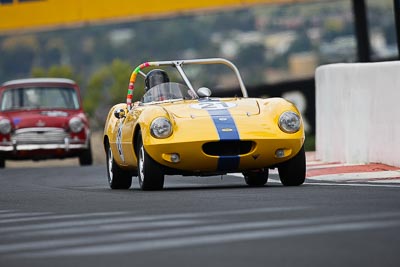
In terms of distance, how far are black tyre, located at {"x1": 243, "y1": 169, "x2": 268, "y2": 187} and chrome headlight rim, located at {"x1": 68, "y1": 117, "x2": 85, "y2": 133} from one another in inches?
412

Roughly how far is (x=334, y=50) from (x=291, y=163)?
99666 millimetres

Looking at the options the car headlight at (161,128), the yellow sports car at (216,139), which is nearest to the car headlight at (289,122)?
the yellow sports car at (216,139)

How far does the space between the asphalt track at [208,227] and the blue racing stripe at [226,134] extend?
1.06 feet

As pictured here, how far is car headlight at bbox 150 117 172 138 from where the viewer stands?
1273cm

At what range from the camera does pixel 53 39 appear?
135m

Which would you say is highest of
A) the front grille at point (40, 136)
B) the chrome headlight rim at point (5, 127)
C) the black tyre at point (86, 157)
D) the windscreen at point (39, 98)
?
the windscreen at point (39, 98)

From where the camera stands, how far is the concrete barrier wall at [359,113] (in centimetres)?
1545

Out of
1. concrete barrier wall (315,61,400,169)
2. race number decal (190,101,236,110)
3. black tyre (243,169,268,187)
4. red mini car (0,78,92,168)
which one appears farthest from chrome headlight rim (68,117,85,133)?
race number decal (190,101,236,110)

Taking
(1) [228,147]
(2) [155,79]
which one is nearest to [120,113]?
(2) [155,79]

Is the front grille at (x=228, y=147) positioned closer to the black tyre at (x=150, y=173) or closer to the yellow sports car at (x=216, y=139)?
the yellow sports car at (x=216, y=139)

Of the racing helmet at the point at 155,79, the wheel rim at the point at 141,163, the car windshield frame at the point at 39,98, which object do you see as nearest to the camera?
the wheel rim at the point at 141,163

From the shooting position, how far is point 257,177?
13.9m

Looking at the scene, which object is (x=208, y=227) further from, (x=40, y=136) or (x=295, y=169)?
(x=40, y=136)

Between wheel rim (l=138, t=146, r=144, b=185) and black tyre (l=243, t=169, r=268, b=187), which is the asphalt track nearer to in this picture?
wheel rim (l=138, t=146, r=144, b=185)
